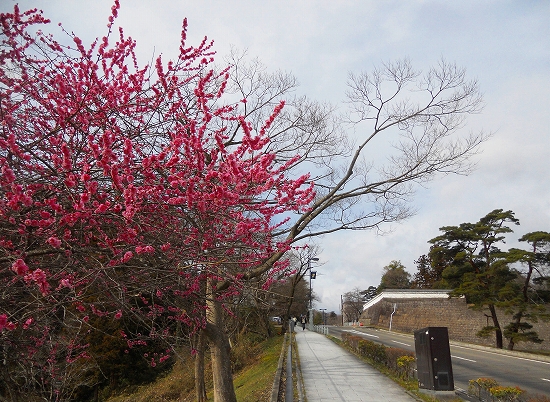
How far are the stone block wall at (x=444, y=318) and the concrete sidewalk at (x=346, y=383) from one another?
16.3 meters

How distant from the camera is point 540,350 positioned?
1011 inches

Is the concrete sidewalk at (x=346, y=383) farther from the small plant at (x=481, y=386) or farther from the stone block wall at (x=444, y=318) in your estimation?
the stone block wall at (x=444, y=318)

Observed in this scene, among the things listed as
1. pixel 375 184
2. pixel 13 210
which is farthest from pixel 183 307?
pixel 375 184

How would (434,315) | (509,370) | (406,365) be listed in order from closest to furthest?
(406,365) → (509,370) → (434,315)

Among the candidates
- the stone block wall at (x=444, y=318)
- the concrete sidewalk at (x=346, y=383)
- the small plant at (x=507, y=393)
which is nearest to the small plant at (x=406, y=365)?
the concrete sidewalk at (x=346, y=383)

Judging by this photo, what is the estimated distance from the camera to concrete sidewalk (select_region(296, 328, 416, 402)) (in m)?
9.35

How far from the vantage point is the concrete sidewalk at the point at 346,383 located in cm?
935

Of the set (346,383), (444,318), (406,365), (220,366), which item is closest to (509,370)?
(406,365)

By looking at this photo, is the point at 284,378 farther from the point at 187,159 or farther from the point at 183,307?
the point at 187,159

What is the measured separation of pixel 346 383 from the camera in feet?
36.9

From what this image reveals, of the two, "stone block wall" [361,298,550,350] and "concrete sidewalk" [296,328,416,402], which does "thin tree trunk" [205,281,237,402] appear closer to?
"concrete sidewalk" [296,328,416,402]

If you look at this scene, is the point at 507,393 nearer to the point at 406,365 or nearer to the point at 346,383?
the point at 406,365

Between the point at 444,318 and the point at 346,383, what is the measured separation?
27.0m

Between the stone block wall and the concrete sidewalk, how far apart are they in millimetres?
16290
